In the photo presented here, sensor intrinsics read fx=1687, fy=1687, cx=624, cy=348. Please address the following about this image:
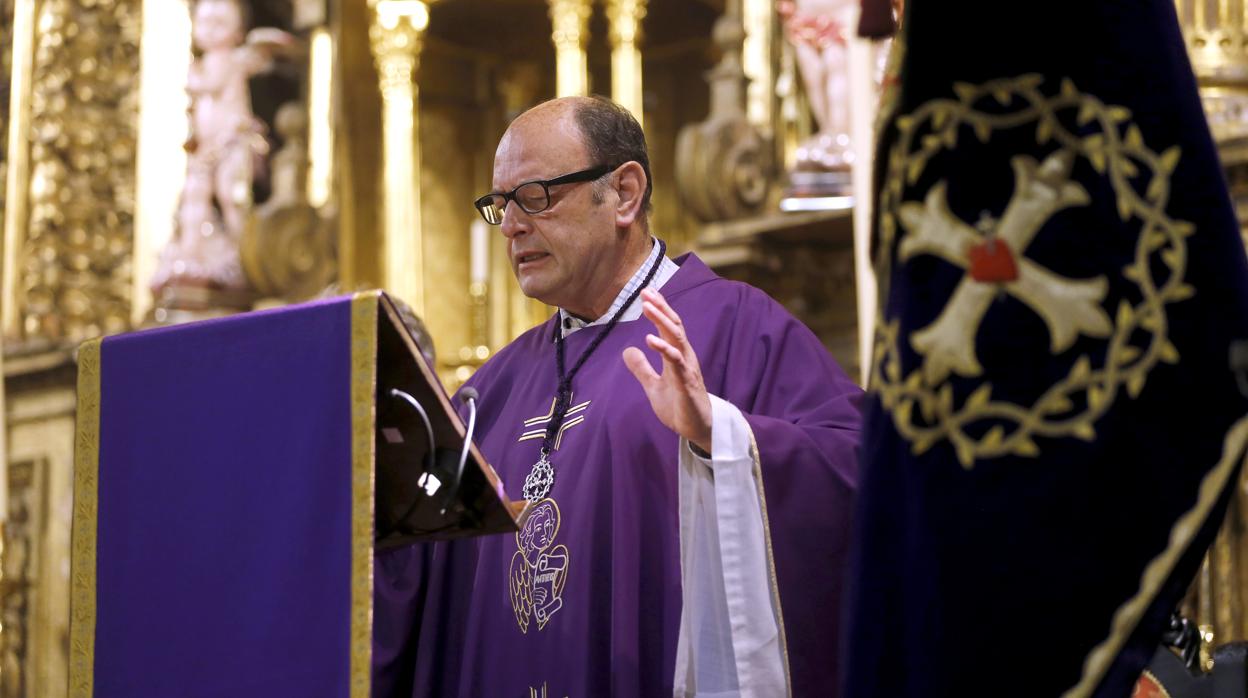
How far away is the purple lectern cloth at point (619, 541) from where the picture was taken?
2.98 metres

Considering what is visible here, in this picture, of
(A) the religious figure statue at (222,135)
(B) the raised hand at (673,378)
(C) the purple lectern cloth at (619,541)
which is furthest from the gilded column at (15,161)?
(B) the raised hand at (673,378)

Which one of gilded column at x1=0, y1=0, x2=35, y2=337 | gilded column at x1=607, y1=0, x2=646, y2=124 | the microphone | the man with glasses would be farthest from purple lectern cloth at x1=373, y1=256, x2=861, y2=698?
gilded column at x1=0, y1=0, x2=35, y2=337

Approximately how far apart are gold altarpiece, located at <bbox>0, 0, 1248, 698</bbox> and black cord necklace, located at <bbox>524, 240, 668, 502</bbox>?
3513 millimetres

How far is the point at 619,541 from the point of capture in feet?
10.1

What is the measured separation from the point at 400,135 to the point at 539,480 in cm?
488

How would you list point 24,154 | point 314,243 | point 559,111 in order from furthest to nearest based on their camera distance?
point 24,154 < point 314,243 < point 559,111

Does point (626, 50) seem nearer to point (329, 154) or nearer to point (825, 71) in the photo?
point (825, 71)

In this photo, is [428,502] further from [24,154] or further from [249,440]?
[24,154]

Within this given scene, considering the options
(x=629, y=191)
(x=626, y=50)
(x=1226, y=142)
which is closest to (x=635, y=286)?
(x=629, y=191)

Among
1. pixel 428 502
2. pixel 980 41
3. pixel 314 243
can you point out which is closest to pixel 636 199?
pixel 428 502

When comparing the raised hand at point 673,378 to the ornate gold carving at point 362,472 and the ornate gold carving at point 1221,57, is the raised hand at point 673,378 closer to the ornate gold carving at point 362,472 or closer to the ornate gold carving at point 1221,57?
the ornate gold carving at point 362,472

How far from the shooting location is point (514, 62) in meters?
8.70

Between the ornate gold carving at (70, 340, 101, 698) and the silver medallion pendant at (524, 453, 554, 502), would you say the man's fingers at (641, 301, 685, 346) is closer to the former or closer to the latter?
the silver medallion pendant at (524, 453, 554, 502)

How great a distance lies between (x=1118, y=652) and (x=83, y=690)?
1.86 meters
